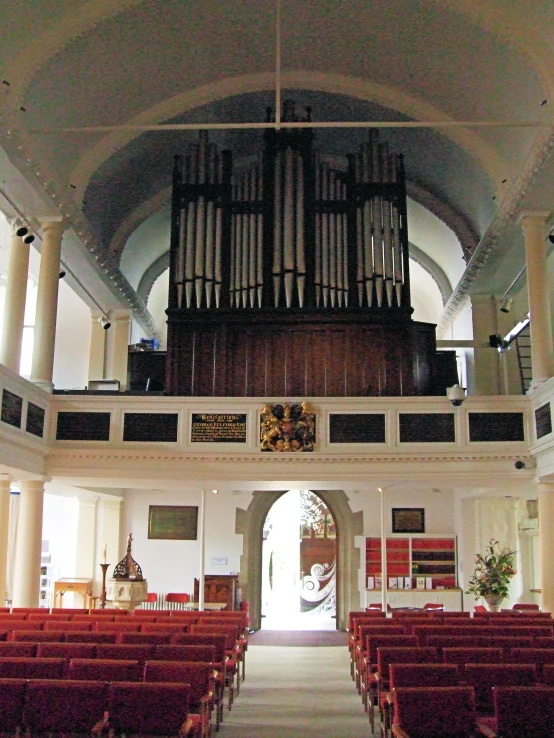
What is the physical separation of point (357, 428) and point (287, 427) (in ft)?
3.91

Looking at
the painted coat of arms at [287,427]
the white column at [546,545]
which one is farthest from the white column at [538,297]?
the painted coat of arms at [287,427]

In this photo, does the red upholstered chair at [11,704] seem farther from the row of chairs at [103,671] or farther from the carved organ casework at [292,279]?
the carved organ casework at [292,279]

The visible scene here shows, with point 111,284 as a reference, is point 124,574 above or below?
below

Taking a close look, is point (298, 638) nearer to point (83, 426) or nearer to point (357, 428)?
point (357, 428)

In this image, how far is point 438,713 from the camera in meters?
5.54

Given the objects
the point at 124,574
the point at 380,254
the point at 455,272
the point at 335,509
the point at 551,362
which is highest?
the point at 455,272

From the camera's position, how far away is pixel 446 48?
12.9 metres

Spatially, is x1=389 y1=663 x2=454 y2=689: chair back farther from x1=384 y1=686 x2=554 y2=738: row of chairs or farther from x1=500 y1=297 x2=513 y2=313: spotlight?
x1=500 y1=297 x2=513 y2=313: spotlight

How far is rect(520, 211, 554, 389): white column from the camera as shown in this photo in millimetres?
12766

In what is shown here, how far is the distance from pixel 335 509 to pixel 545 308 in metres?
8.46

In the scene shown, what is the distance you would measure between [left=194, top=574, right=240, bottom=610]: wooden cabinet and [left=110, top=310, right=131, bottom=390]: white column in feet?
16.9

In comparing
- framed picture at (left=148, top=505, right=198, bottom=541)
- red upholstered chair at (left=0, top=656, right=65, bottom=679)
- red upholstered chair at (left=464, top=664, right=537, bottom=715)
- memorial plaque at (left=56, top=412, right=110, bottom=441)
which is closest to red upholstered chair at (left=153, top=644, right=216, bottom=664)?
red upholstered chair at (left=0, top=656, right=65, bottom=679)

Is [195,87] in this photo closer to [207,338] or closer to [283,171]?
[283,171]

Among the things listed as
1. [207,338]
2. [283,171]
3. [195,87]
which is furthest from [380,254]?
[195,87]
